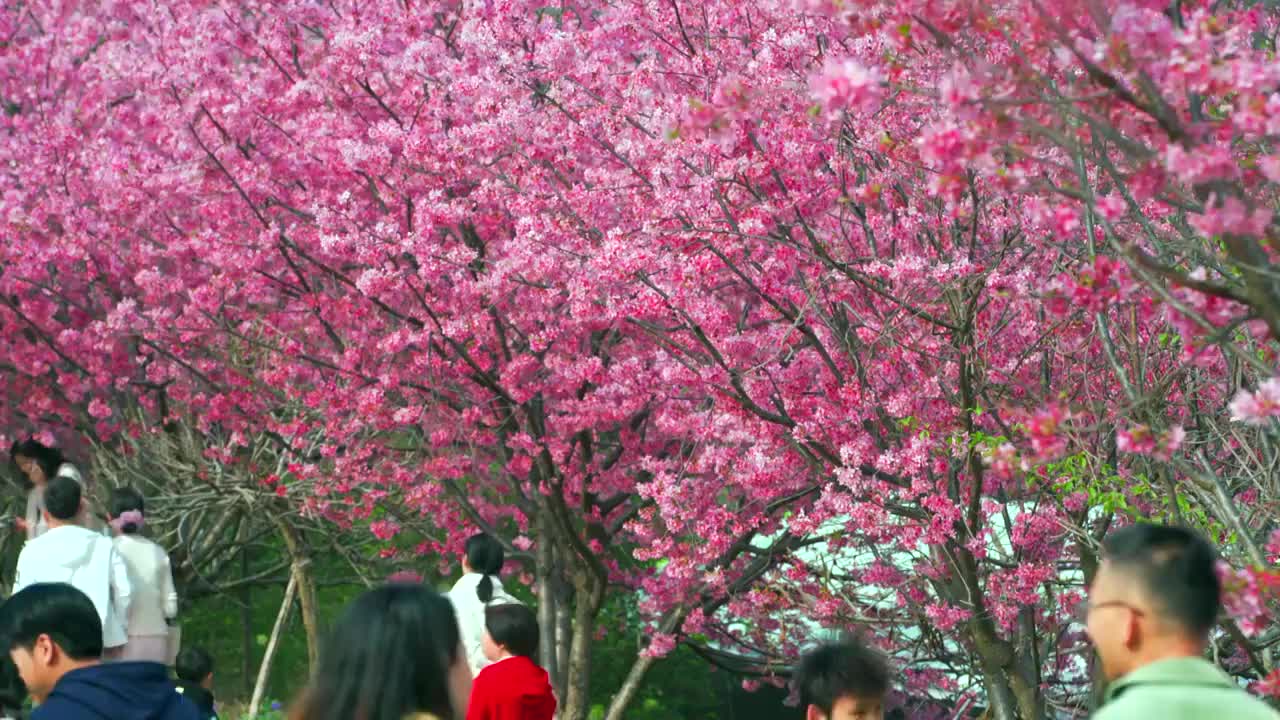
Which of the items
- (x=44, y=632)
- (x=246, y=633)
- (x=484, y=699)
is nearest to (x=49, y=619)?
(x=44, y=632)

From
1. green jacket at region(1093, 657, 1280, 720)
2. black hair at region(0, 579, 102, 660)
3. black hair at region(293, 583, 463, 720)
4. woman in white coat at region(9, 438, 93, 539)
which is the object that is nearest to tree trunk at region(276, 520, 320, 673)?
woman in white coat at region(9, 438, 93, 539)

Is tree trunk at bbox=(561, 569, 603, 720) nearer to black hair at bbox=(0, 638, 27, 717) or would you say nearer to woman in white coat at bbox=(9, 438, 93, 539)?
woman in white coat at bbox=(9, 438, 93, 539)

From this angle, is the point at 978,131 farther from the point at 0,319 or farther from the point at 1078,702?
the point at 0,319

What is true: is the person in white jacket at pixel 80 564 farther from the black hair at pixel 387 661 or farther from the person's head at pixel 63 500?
the black hair at pixel 387 661

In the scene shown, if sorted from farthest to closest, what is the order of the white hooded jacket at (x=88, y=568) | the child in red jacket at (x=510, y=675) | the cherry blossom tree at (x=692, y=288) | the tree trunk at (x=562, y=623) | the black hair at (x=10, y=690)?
the tree trunk at (x=562, y=623) < the white hooded jacket at (x=88, y=568) < the child in red jacket at (x=510, y=675) < the black hair at (x=10, y=690) < the cherry blossom tree at (x=692, y=288)

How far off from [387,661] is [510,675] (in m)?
2.75

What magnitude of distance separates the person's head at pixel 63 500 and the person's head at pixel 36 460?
1453 millimetres

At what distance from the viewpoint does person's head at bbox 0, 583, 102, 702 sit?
421 centimetres

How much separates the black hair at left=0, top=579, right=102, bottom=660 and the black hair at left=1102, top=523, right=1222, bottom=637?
288cm

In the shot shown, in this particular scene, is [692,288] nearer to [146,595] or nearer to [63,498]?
[146,595]

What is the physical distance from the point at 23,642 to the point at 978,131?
9.63 ft

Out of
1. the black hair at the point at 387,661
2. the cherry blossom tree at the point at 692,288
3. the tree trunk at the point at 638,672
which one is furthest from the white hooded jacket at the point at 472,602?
the tree trunk at the point at 638,672

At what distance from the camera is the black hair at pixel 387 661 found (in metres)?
2.79

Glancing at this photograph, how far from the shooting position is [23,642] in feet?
13.9
